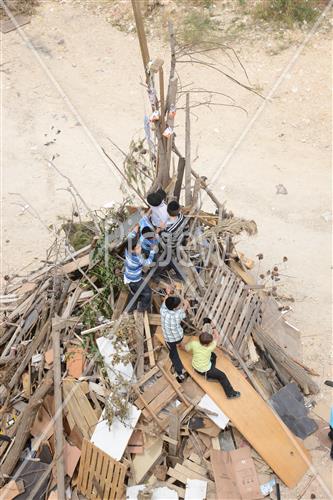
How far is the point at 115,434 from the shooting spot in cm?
637

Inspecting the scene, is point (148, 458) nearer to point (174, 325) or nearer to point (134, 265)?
point (174, 325)

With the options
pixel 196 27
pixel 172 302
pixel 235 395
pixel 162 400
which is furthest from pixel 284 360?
pixel 196 27

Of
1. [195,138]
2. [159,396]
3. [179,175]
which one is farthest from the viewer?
[195,138]

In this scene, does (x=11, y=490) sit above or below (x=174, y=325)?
below

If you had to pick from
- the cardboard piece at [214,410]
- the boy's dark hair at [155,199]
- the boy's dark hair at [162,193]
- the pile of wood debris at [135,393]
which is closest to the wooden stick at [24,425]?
the pile of wood debris at [135,393]

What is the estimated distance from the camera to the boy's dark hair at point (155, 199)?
671 centimetres

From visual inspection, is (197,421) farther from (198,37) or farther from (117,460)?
(198,37)

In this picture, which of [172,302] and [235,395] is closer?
[172,302]

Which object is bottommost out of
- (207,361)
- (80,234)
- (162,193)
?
(207,361)

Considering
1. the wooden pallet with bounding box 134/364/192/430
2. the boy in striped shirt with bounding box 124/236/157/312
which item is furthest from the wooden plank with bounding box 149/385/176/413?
the boy in striped shirt with bounding box 124/236/157/312

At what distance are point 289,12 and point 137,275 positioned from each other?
1021 cm

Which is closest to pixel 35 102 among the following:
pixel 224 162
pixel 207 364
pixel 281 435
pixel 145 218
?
pixel 224 162

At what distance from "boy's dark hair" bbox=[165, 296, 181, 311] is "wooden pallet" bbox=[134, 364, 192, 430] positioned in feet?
2.84

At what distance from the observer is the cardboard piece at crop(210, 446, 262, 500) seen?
6185 mm
